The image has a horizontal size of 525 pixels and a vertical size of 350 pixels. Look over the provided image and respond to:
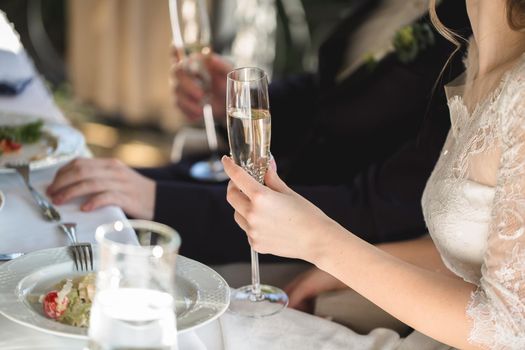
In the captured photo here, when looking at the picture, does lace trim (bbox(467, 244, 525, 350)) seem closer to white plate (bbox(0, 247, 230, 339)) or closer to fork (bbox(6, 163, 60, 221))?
white plate (bbox(0, 247, 230, 339))

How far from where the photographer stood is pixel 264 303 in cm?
134

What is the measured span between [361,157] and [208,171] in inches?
20.3

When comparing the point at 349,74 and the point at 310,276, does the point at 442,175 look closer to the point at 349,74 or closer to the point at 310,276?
the point at 310,276

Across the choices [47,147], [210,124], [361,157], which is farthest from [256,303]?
[210,124]

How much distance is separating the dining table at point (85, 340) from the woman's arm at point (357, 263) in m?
0.08

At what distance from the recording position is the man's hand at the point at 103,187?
1511 millimetres

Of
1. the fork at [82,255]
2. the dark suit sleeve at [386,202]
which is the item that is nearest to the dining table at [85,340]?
the fork at [82,255]

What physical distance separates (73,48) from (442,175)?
3.52 metres

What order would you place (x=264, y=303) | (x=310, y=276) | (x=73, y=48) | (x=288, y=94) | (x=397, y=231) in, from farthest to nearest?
(x=73, y=48) → (x=288, y=94) → (x=397, y=231) → (x=310, y=276) → (x=264, y=303)

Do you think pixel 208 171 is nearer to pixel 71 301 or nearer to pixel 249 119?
pixel 249 119

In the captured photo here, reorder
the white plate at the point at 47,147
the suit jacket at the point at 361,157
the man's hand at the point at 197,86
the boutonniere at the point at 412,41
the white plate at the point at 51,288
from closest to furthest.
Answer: the white plate at the point at 51,288, the white plate at the point at 47,147, the suit jacket at the point at 361,157, the boutonniere at the point at 412,41, the man's hand at the point at 197,86

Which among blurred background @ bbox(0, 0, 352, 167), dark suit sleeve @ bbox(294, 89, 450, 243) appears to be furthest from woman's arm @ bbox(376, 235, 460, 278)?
blurred background @ bbox(0, 0, 352, 167)

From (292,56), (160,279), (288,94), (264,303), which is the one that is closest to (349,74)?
(288,94)

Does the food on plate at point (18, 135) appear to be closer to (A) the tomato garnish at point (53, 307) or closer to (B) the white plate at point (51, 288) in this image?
(B) the white plate at point (51, 288)
